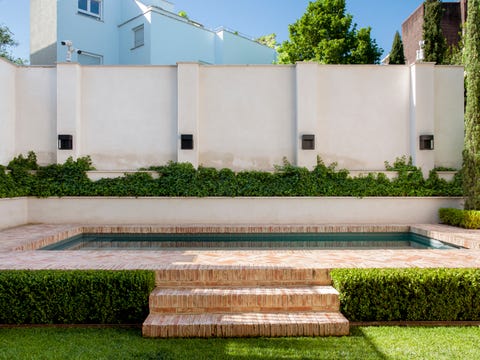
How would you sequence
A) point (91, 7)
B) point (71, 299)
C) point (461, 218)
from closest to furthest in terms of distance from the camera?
point (71, 299), point (461, 218), point (91, 7)

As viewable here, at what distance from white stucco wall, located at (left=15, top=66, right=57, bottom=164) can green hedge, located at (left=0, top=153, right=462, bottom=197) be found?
727 millimetres

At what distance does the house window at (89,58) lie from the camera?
53.3 feet

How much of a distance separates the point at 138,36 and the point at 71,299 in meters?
15.2

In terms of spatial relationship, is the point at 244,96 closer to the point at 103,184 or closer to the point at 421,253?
the point at 103,184

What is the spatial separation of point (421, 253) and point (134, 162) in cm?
832

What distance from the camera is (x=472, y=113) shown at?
408 inches

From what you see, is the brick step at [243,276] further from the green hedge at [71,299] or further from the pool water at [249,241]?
the pool water at [249,241]

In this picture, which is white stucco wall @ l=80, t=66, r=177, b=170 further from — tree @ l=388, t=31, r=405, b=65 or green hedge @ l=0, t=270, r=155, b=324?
tree @ l=388, t=31, r=405, b=65

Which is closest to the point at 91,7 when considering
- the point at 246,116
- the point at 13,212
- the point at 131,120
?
the point at 131,120

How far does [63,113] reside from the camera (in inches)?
434

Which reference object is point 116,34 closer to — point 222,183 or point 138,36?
point 138,36

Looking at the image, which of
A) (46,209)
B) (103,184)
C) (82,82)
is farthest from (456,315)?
(82,82)

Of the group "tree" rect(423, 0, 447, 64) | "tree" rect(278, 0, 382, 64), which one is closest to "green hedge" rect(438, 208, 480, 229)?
"tree" rect(423, 0, 447, 64)

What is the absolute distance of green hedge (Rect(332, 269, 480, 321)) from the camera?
4.49 meters
